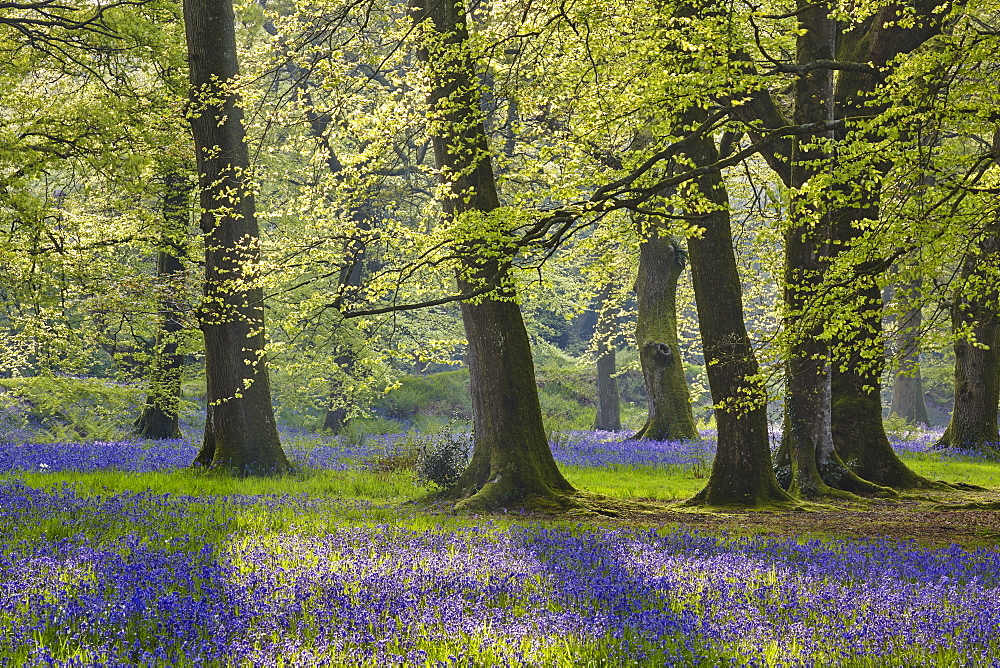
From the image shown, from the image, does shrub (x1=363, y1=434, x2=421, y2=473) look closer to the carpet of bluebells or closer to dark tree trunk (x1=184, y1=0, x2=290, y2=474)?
dark tree trunk (x1=184, y1=0, x2=290, y2=474)

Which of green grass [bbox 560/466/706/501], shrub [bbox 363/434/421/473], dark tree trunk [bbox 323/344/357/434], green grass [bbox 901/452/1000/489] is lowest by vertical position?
green grass [bbox 901/452/1000/489]

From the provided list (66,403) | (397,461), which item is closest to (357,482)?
(397,461)

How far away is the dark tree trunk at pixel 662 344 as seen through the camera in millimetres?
20375

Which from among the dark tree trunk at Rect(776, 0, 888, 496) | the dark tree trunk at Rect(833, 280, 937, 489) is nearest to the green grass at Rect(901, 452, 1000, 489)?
the dark tree trunk at Rect(833, 280, 937, 489)

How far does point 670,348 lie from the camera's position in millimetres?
20219

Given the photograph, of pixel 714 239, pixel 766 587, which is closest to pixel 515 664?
pixel 766 587

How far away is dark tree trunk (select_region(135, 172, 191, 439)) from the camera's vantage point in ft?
54.6

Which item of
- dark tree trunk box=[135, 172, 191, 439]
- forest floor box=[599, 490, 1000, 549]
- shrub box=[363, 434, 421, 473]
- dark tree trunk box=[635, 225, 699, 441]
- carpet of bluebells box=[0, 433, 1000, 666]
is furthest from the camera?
dark tree trunk box=[635, 225, 699, 441]

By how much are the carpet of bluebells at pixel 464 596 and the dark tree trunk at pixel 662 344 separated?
1289cm

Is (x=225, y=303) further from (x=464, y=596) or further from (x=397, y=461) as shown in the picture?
(x=464, y=596)

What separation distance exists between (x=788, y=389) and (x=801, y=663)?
8943mm

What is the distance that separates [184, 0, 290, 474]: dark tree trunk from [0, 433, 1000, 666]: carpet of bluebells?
568cm

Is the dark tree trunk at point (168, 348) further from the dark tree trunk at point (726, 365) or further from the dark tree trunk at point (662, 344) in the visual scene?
the dark tree trunk at point (662, 344)

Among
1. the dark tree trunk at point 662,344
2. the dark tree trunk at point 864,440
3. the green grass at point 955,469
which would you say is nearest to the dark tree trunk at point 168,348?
the dark tree trunk at point 662,344
